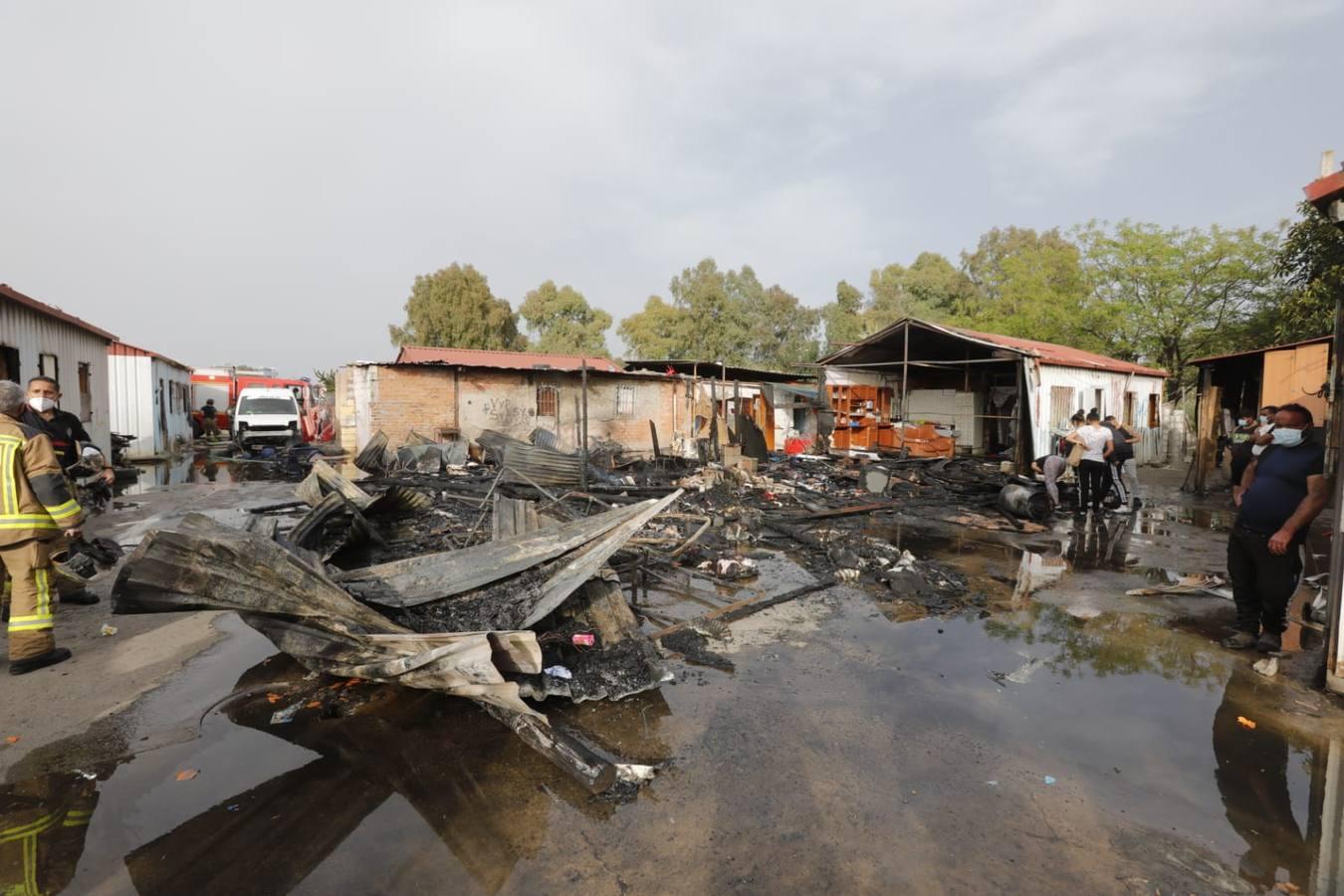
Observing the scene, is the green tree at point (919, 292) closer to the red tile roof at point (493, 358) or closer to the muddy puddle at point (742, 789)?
the red tile roof at point (493, 358)

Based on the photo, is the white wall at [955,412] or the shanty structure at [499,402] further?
the white wall at [955,412]

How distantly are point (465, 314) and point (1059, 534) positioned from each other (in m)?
30.3

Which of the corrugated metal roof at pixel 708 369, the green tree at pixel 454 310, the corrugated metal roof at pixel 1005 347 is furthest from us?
the green tree at pixel 454 310

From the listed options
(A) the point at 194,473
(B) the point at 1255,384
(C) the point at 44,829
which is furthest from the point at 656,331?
(C) the point at 44,829

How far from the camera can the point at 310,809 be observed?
2773 mm

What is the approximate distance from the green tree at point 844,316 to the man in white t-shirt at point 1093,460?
87.1 ft

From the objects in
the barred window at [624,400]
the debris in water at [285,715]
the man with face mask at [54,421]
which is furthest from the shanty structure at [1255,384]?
the man with face mask at [54,421]

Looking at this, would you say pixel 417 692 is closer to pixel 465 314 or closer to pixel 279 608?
pixel 279 608

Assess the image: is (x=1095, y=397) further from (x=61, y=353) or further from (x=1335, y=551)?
(x=61, y=353)

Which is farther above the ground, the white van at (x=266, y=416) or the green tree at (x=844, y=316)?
the green tree at (x=844, y=316)

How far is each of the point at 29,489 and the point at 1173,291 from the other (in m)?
30.2

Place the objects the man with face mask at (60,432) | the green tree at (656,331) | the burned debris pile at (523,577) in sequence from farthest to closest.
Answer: the green tree at (656,331)
the man with face mask at (60,432)
the burned debris pile at (523,577)

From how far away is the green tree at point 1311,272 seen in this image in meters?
13.9

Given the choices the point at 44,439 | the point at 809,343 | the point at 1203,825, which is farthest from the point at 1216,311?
the point at 44,439
